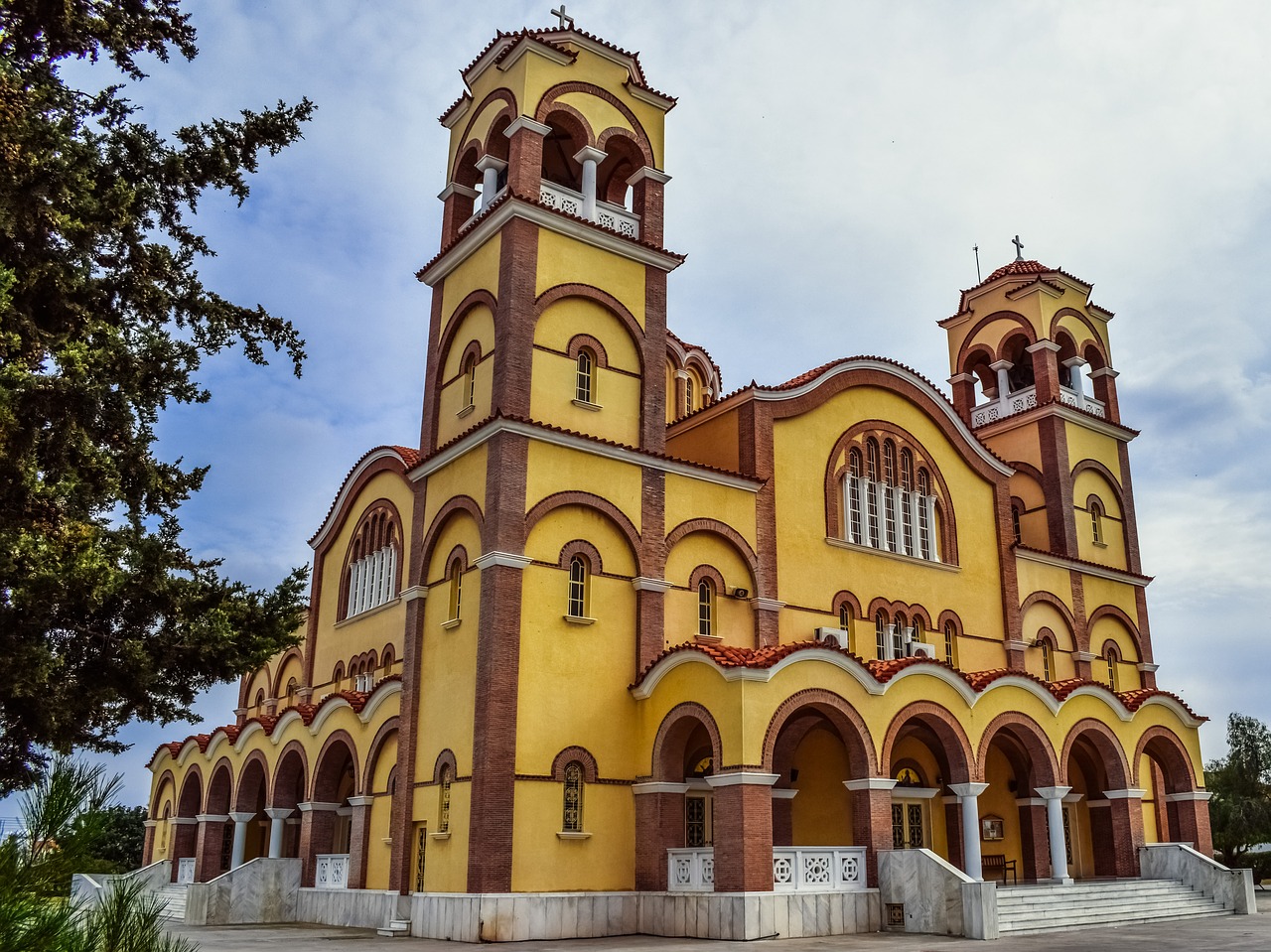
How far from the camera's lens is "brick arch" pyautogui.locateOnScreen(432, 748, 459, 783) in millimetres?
19233

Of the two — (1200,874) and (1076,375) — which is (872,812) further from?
(1076,375)

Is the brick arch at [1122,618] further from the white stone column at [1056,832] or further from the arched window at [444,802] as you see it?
the arched window at [444,802]

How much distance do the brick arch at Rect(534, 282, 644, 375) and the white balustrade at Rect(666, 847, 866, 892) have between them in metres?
9.18

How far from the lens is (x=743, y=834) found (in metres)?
17.1

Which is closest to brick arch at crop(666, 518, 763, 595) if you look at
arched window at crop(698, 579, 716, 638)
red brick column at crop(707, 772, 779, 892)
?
arched window at crop(698, 579, 716, 638)

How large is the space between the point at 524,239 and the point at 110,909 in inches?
683

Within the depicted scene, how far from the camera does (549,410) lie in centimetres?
2088

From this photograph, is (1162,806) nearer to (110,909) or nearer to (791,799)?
(791,799)

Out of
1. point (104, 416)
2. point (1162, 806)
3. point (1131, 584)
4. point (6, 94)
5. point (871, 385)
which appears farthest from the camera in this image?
point (1131, 584)

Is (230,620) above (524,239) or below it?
below

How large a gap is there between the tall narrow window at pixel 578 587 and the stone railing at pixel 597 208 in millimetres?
6788

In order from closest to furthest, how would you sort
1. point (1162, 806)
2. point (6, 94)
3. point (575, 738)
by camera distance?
point (6, 94)
point (575, 738)
point (1162, 806)

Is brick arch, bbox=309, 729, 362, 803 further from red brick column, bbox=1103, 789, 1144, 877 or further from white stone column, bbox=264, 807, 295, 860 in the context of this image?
red brick column, bbox=1103, 789, 1144, 877

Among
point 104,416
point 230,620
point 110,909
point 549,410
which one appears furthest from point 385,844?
point 110,909
